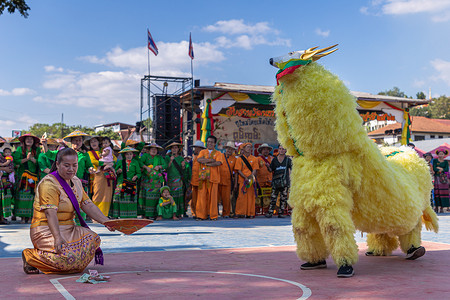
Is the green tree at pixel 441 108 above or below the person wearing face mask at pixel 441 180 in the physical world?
above

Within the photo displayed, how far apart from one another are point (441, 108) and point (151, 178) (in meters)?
72.3

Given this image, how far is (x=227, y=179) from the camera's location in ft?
42.3

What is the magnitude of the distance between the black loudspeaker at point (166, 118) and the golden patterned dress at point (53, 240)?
17.7 meters

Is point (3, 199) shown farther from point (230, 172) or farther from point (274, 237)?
point (274, 237)

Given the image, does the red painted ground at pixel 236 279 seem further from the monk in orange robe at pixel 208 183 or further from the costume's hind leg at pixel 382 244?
the monk in orange robe at pixel 208 183

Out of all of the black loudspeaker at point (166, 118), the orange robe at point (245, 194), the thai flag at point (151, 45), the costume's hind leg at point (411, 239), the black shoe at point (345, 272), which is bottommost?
the black shoe at point (345, 272)

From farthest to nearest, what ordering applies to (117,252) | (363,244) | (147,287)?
(363,244)
(117,252)
(147,287)

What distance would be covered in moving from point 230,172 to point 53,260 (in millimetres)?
8315

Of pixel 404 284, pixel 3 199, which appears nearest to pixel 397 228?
pixel 404 284

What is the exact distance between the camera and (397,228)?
17.1 feet

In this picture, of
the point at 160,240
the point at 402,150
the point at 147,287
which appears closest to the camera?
the point at 147,287

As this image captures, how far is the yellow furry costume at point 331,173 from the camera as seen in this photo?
A: 4.74 metres

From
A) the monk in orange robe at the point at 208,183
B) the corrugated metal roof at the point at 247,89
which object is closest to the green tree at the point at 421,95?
the corrugated metal roof at the point at 247,89

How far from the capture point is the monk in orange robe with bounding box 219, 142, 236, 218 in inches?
506
